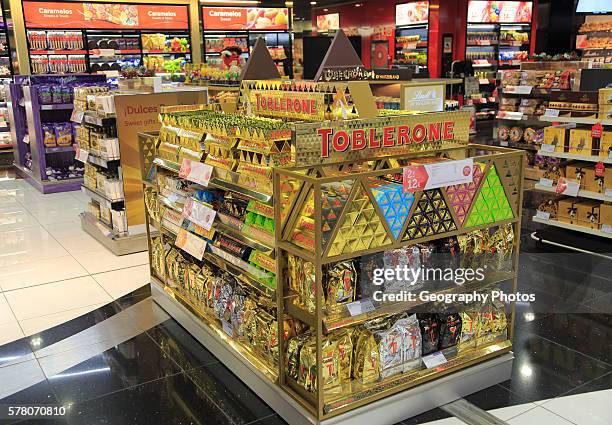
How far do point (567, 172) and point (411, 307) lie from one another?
10.6ft

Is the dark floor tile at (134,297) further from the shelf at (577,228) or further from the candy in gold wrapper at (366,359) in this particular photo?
the shelf at (577,228)

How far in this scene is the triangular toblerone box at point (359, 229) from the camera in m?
2.59

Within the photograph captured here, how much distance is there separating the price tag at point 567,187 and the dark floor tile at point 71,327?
3984 mm

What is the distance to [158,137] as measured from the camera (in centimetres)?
424

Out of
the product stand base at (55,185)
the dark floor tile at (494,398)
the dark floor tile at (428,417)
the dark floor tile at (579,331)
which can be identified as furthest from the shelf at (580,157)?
the product stand base at (55,185)

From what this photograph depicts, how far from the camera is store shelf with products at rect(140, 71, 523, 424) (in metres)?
2.67

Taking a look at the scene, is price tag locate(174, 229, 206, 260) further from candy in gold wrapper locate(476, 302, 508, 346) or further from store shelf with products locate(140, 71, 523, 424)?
candy in gold wrapper locate(476, 302, 508, 346)

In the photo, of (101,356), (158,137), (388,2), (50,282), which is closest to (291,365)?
(101,356)

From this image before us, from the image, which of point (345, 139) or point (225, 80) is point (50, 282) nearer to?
point (345, 139)

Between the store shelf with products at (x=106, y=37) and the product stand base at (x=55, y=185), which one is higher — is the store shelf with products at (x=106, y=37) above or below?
above

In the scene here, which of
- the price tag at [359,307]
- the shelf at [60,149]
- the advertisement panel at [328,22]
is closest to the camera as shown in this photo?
the price tag at [359,307]

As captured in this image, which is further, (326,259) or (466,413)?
(466,413)

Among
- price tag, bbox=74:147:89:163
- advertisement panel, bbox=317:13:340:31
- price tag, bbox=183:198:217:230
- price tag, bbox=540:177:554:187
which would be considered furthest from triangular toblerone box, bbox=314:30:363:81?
advertisement panel, bbox=317:13:340:31

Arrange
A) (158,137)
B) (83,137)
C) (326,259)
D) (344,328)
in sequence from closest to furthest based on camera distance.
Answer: (326,259) < (344,328) < (158,137) < (83,137)
